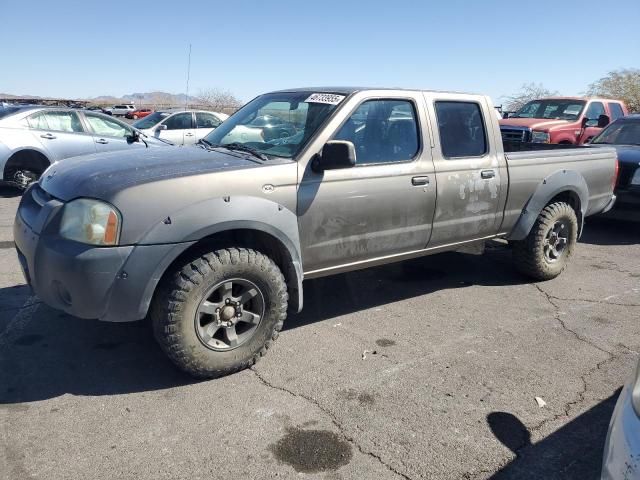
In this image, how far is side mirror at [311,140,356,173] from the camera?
3586 millimetres

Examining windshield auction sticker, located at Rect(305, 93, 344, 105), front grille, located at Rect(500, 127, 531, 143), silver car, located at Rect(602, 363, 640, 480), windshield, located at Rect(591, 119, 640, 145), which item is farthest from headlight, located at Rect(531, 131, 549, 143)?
silver car, located at Rect(602, 363, 640, 480)

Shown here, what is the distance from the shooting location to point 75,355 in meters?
3.63

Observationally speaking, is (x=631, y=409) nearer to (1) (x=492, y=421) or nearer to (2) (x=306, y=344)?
(1) (x=492, y=421)

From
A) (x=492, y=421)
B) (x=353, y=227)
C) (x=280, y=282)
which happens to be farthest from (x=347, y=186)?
(x=492, y=421)

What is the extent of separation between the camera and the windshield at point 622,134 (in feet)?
28.1

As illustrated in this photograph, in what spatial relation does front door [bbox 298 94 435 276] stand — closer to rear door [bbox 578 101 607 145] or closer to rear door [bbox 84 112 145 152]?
rear door [bbox 84 112 145 152]

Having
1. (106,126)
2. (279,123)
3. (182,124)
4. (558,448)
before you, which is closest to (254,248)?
(279,123)

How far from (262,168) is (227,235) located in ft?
1.63

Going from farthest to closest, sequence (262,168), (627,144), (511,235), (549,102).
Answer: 1. (549,102)
2. (627,144)
3. (511,235)
4. (262,168)

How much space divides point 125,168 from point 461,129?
9.44ft

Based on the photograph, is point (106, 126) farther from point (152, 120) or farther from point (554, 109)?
point (554, 109)

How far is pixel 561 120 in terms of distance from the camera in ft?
40.5

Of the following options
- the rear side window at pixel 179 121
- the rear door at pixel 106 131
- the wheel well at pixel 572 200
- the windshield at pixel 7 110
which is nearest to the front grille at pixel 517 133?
the wheel well at pixel 572 200

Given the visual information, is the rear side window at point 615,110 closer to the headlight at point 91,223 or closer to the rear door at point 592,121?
the rear door at point 592,121
